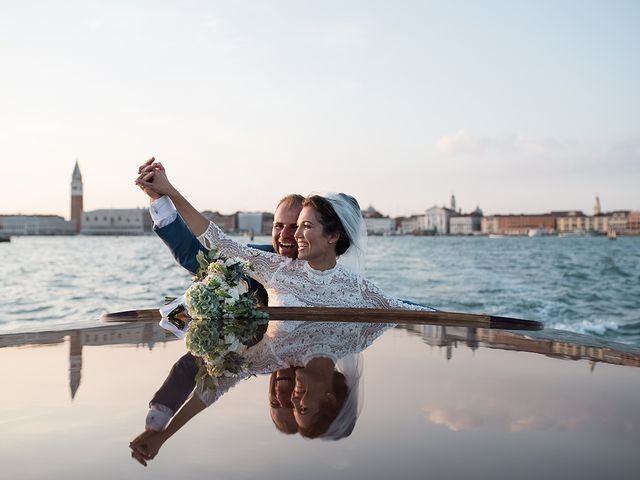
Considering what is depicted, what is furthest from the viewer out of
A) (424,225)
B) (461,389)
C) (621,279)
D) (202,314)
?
(424,225)

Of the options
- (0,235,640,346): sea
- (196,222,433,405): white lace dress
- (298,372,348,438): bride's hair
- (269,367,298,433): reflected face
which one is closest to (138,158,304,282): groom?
(196,222,433,405): white lace dress

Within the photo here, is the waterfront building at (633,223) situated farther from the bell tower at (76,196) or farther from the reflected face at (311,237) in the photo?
the reflected face at (311,237)

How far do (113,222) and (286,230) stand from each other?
94.3m

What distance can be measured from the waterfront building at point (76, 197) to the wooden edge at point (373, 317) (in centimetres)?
9518

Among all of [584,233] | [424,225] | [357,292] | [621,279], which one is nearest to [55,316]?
[357,292]

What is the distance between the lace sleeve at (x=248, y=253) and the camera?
2.30 m

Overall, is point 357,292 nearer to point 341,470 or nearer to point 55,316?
point 341,470

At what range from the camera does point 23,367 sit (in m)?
1.32

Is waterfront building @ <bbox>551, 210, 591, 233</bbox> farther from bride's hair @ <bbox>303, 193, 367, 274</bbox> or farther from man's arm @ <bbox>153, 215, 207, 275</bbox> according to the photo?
man's arm @ <bbox>153, 215, 207, 275</bbox>

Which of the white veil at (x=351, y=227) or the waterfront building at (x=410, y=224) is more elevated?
the waterfront building at (x=410, y=224)

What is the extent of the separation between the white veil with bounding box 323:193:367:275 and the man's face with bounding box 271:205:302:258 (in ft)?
0.61

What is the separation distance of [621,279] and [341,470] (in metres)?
16.6

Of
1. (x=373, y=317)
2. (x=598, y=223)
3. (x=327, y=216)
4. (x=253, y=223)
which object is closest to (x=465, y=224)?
(x=598, y=223)

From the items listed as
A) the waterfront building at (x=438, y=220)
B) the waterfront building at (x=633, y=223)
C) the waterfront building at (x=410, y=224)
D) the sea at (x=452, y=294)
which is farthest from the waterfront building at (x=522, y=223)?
the sea at (x=452, y=294)
